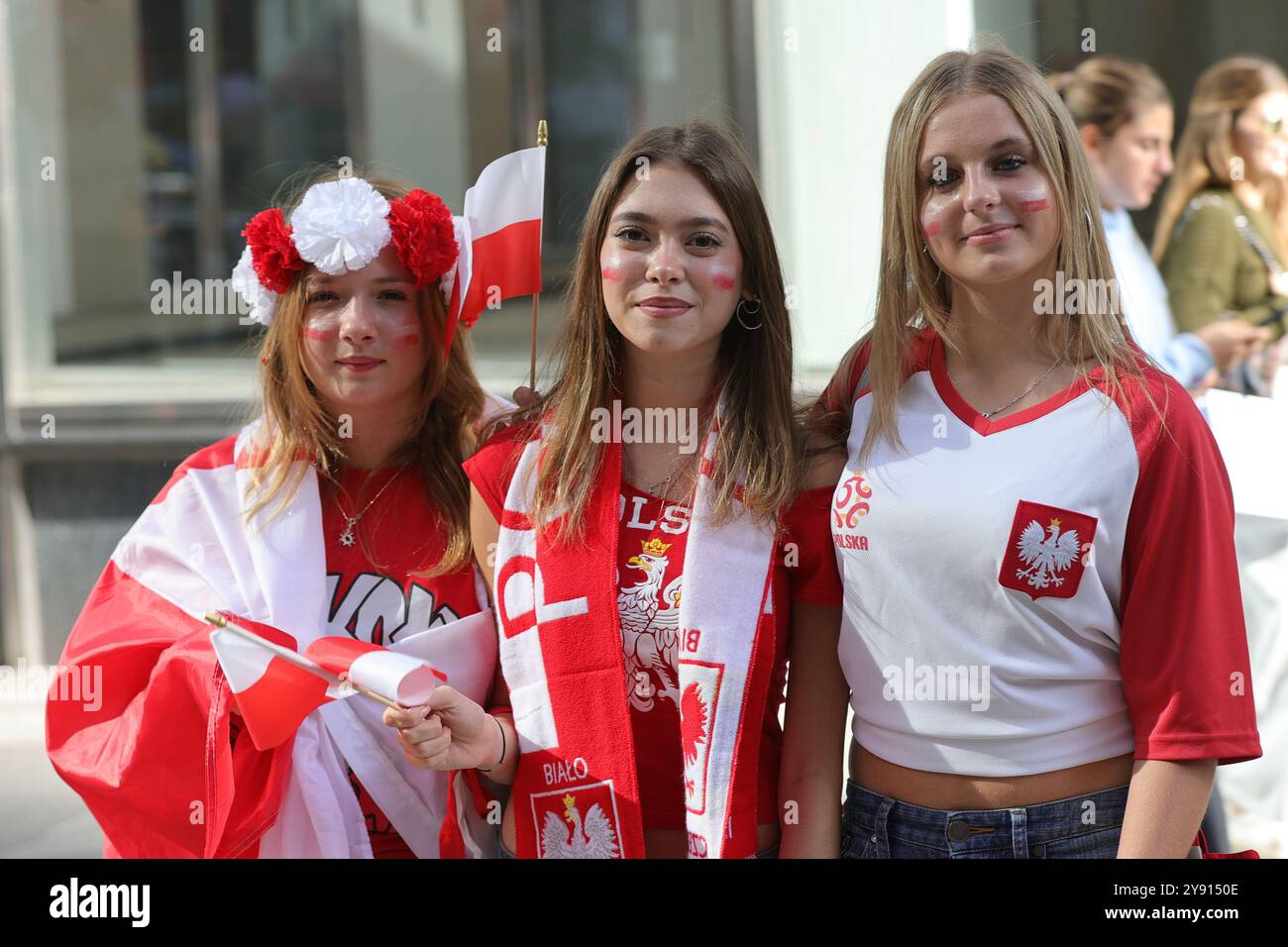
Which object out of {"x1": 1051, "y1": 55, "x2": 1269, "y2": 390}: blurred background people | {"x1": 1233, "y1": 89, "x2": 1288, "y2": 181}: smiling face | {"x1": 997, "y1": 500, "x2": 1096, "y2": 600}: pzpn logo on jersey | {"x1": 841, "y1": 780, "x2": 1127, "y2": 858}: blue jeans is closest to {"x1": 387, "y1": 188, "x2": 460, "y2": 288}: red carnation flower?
{"x1": 997, "y1": 500, "x2": 1096, "y2": 600}: pzpn logo on jersey

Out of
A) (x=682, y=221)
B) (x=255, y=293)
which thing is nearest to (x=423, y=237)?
(x=255, y=293)

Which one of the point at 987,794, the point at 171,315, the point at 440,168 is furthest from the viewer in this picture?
the point at 440,168

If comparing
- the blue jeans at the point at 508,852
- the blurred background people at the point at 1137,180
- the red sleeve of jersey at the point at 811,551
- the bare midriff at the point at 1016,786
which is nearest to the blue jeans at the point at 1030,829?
the bare midriff at the point at 1016,786

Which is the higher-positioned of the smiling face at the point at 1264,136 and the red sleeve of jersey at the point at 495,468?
the smiling face at the point at 1264,136

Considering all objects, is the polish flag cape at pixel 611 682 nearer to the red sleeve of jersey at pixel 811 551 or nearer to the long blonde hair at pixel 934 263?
the red sleeve of jersey at pixel 811 551

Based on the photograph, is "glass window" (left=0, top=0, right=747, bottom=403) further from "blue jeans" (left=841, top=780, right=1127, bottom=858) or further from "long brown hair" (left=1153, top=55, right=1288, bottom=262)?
"blue jeans" (left=841, top=780, right=1127, bottom=858)

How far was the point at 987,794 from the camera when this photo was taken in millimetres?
2064

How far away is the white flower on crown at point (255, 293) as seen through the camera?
2.79 metres

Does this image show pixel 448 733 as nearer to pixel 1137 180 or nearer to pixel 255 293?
pixel 255 293

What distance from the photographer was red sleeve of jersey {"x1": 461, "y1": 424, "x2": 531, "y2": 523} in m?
2.47

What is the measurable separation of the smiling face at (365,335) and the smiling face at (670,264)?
48cm
